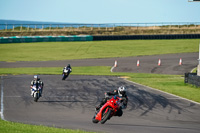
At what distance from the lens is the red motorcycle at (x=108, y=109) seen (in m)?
16.3

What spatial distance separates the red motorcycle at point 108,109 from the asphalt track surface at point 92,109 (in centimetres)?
37

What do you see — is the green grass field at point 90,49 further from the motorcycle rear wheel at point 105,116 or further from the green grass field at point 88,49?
the motorcycle rear wheel at point 105,116

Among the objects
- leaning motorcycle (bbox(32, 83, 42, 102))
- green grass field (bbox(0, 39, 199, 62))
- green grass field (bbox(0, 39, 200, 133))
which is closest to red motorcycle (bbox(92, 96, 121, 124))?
leaning motorcycle (bbox(32, 83, 42, 102))

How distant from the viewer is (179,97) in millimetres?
26219

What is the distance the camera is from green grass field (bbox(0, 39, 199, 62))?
64.9 metres

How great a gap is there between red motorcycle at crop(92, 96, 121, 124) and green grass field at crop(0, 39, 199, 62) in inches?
1789

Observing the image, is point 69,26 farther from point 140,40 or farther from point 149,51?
point 149,51

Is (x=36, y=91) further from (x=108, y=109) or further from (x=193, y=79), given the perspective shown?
(x=193, y=79)

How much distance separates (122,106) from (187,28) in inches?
3383

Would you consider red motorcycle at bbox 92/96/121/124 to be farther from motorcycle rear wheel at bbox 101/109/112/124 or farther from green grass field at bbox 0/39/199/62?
green grass field at bbox 0/39/199/62

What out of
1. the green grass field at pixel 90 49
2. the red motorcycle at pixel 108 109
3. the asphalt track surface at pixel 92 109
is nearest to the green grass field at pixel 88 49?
the green grass field at pixel 90 49

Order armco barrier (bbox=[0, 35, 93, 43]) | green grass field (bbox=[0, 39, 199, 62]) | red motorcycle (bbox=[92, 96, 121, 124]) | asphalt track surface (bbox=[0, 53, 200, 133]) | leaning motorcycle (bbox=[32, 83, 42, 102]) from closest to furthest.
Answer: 1. red motorcycle (bbox=[92, 96, 121, 124])
2. asphalt track surface (bbox=[0, 53, 200, 133])
3. leaning motorcycle (bbox=[32, 83, 42, 102])
4. green grass field (bbox=[0, 39, 199, 62])
5. armco barrier (bbox=[0, 35, 93, 43])

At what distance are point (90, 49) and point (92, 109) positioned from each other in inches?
1983

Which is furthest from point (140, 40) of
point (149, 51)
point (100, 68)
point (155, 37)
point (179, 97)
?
point (179, 97)
